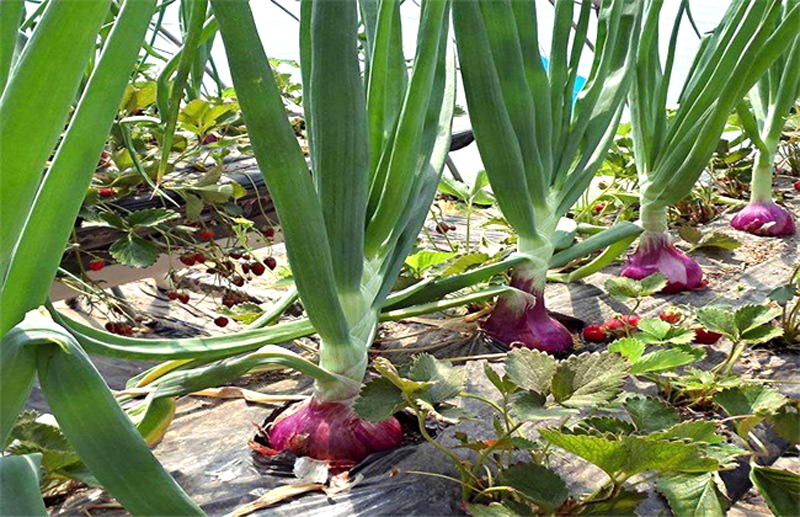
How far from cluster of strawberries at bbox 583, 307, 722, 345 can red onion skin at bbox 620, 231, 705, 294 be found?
0.20m

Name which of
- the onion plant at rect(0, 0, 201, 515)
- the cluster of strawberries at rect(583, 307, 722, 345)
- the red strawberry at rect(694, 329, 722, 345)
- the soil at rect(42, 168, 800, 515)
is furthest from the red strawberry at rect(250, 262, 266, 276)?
the onion plant at rect(0, 0, 201, 515)

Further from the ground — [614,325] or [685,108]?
[685,108]

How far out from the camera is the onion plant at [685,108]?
1.24m

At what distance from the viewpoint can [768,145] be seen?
70.1 inches

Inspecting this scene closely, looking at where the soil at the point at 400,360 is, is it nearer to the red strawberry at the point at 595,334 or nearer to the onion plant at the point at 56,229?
the red strawberry at the point at 595,334

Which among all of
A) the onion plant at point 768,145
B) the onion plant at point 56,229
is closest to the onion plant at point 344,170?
the onion plant at point 56,229

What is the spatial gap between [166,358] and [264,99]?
0.32 meters

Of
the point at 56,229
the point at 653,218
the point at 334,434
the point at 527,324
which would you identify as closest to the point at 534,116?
the point at 527,324

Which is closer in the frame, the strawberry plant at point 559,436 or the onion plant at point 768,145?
the strawberry plant at point 559,436

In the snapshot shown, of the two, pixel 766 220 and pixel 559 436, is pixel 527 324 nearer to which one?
pixel 559 436

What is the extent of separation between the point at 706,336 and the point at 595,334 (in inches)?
5.7

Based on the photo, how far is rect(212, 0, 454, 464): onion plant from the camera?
0.74m

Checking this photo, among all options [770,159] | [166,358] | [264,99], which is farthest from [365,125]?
[770,159]

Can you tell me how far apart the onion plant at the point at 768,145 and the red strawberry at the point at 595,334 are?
2.12 feet
